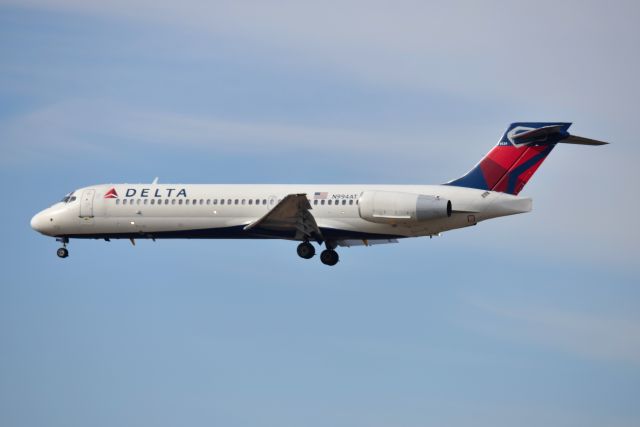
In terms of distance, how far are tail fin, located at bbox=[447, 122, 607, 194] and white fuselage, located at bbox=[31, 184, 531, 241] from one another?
47 cm

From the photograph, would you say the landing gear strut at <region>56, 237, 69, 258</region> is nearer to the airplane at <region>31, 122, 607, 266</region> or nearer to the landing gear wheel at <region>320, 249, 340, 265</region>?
the airplane at <region>31, 122, 607, 266</region>

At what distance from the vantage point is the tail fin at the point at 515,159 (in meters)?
50.3

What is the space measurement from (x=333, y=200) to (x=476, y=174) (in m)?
5.38

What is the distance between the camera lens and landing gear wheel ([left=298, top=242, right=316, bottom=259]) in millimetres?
53094

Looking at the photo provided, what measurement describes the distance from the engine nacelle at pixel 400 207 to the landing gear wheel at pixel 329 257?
3034 mm

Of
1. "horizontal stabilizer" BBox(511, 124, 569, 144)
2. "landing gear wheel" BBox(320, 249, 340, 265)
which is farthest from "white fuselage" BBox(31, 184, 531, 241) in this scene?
"horizontal stabilizer" BBox(511, 124, 569, 144)

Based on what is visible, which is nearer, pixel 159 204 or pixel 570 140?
pixel 570 140

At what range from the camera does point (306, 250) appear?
53.1 m

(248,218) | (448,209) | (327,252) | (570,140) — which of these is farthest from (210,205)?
(570,140)

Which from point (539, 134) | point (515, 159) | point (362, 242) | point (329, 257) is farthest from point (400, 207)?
point (539, 134)

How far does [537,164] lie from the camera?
50.5 meters

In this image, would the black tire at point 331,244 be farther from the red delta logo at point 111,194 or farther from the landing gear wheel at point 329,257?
the red delta logo at point 111,194

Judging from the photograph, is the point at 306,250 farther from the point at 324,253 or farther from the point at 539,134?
the point at 539,134

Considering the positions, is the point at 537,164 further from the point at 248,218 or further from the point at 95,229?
the point at 95,229
